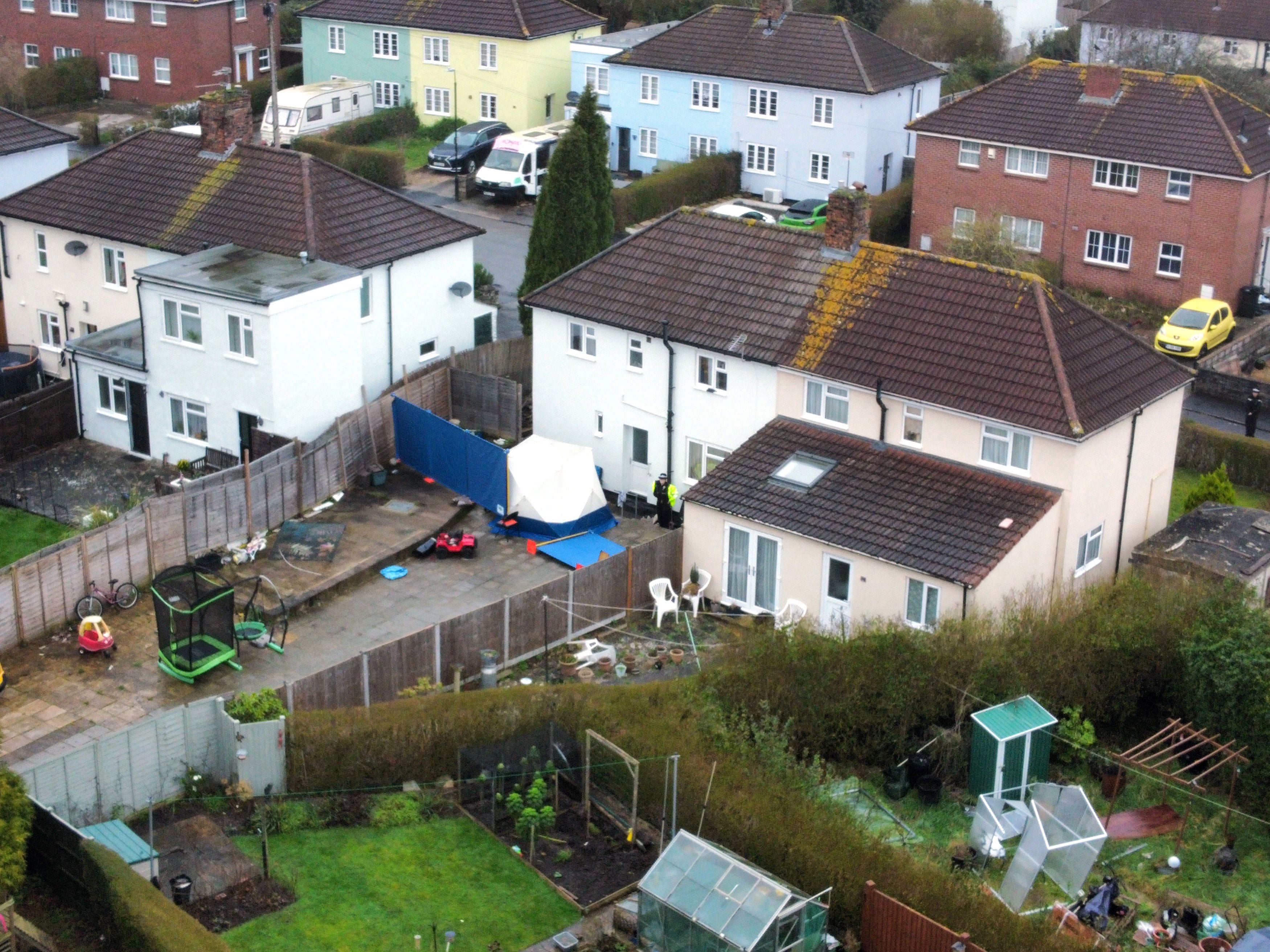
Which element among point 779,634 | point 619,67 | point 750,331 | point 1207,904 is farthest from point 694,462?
point 619,67

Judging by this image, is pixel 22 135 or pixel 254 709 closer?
pixel 254 709

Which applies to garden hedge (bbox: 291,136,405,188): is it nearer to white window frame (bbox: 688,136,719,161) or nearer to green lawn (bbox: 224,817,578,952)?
white window frame (bbox: 688,136,719,161)

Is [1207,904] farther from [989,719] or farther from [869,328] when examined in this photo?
[869,328]

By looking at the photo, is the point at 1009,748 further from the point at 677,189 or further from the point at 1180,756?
the point at 677,189

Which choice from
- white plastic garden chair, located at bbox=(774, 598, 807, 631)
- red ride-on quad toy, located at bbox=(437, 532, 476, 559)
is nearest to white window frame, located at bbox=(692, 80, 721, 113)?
red ride-on quad toy, located at bbox=(437, 532, 476, 559)

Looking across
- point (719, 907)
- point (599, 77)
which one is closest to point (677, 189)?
point (599, 77)
